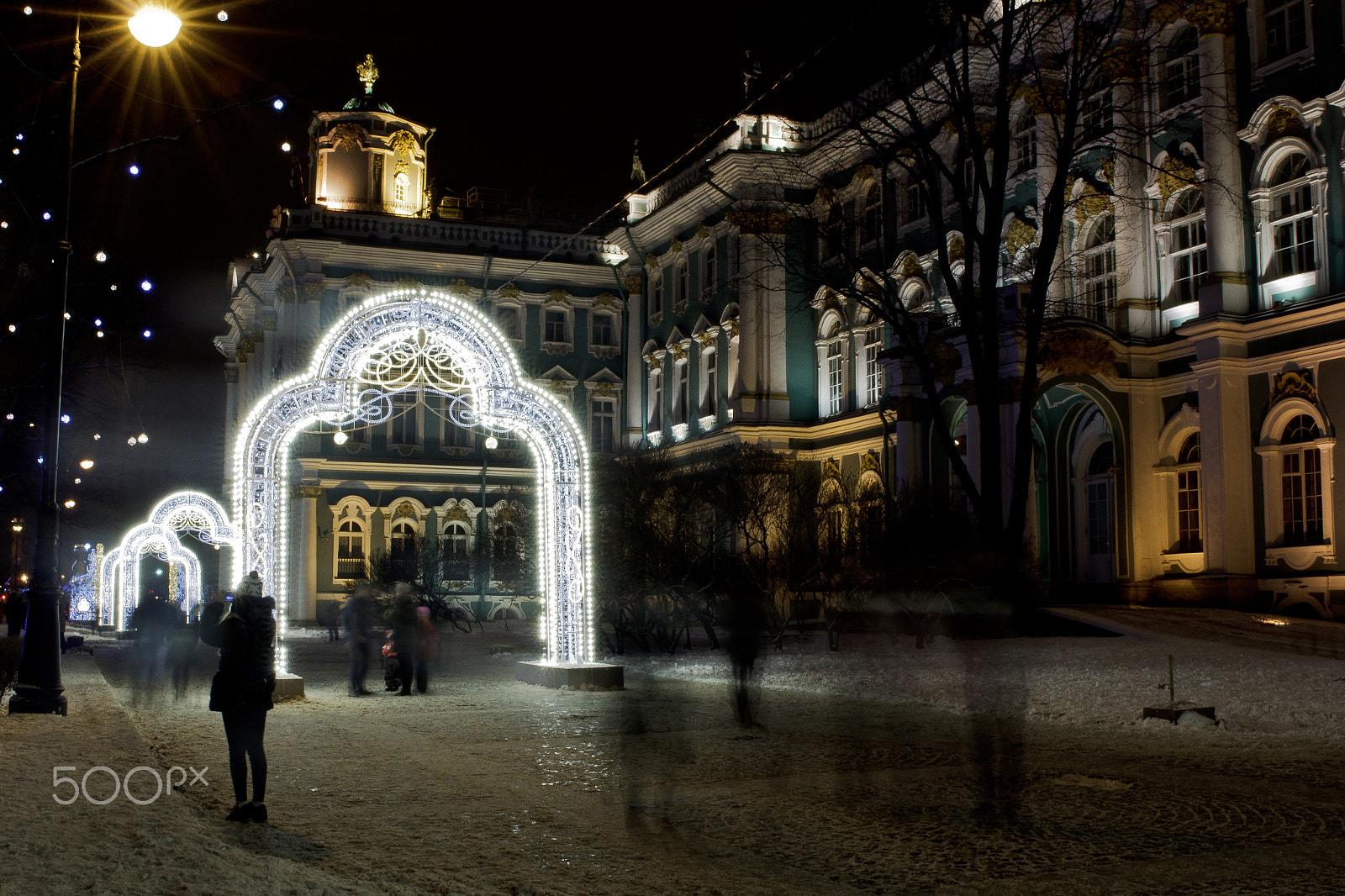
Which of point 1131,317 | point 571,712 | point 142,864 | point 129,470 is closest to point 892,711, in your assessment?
point 571,712

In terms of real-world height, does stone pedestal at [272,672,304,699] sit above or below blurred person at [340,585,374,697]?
below

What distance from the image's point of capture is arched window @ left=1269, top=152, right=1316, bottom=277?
27.8m

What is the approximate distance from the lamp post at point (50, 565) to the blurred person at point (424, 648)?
4803 mm

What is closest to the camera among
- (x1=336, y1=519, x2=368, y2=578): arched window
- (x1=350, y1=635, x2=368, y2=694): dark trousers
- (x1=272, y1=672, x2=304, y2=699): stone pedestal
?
(x1=272, y1=672, x2=304, y2=699): stone pedestal

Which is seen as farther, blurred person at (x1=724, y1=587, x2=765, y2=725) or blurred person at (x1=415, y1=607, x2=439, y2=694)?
blurred person at (x1=415, y1=607, x2=439, y2=694)

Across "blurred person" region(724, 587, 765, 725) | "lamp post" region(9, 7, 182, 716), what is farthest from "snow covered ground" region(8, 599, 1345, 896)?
"lamp post" region(9, 7, 182, 716)

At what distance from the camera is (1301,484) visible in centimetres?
2780

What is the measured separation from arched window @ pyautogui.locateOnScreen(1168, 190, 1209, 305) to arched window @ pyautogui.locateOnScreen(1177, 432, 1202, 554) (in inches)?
132

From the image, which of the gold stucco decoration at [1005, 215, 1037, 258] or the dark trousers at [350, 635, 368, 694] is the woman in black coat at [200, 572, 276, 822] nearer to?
the dark trousers at [350, 635, 368, 694]

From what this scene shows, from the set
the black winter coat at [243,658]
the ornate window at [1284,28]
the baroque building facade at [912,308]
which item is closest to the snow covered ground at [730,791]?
the black winter coat at [243,658]

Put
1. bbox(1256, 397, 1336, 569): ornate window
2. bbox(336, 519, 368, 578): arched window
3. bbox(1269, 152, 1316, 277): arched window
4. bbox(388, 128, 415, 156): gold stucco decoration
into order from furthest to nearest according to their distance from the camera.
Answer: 1. bbox(388, 128, 415, 156): gold stucco decoration
2. bbox(336, 519, 368, 578): arched window
3. bbox(1269, 152, 1316, 277): arched window
4. bbox(1256, 397, 1336, 569): ornate window

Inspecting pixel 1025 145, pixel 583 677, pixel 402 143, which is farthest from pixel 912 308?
pixel 402 143

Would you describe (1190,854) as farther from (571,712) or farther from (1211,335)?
(1211,335)

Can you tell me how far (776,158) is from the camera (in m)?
44.9
